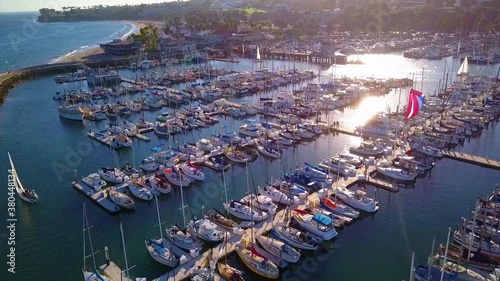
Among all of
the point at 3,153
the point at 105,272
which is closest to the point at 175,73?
the point at 3,153

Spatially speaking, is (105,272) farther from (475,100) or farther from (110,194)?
(475,100)

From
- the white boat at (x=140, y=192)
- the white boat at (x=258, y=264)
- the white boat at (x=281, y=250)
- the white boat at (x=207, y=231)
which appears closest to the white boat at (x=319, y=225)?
the white boat at (x=281, y=250)

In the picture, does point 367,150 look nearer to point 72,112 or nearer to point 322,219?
point 322,219

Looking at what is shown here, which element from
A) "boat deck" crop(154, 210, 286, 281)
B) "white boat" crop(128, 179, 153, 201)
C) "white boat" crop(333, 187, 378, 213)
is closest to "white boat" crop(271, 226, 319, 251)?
"boat deck" crop(154, 210, 286, 281)

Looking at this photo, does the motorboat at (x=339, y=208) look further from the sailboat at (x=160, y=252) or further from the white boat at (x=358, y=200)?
the sailboat at (x=160, y=252)

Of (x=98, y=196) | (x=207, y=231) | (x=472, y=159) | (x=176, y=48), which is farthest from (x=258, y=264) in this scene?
(x=176, y=48)

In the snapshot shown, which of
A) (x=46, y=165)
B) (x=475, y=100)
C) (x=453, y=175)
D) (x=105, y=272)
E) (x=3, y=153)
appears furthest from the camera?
(x=475, y=100)
